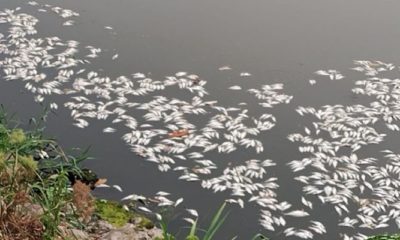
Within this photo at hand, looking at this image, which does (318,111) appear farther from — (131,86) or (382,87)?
(131,86)

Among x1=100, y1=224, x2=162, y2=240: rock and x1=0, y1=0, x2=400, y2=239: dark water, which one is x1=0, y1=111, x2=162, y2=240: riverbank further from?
x1=0, y1=0, x2=400, y2=239: dark water

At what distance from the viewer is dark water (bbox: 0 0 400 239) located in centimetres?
699

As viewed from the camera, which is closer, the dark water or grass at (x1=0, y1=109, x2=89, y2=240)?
grass at (x1=0, y1=109, x2=89, y2=240)

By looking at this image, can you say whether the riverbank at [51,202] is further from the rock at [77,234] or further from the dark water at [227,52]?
the dark water at [227,52]

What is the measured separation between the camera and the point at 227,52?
31.6 ft

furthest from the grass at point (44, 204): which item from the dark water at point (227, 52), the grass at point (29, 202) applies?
the dark water at point (227, 52)

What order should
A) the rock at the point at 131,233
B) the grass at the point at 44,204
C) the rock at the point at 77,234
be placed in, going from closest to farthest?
the grass at the point at 44,204 → the rock at the point at 77,234 → the rock at the point at 131,233

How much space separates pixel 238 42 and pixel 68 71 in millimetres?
2670

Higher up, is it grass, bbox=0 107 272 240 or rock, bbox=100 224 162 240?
grass, bbox=0 107 272 240

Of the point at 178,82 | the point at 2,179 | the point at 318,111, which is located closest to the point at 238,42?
the point at 178,82

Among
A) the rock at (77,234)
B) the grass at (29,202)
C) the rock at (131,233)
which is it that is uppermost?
the grass at (29,202)

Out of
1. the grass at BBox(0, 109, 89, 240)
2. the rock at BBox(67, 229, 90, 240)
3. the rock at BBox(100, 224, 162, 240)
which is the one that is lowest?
the rock at BBox(100, 224, 162, 240)

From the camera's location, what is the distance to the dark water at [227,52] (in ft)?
22.9

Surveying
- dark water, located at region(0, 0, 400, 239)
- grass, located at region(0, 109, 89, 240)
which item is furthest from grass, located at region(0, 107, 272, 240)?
dark water, located at region(0, 0, 400, 239)
